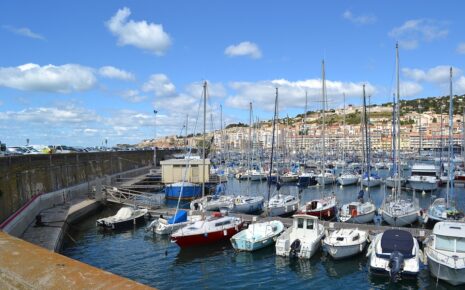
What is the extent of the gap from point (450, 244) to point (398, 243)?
87.5 inches

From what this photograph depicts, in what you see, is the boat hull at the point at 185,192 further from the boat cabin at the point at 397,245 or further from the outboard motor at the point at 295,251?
the boat cabin at the point at 397,245

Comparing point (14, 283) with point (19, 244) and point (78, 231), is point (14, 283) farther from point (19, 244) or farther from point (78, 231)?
point (78, 231)

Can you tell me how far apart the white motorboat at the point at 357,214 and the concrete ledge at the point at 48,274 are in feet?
84.4

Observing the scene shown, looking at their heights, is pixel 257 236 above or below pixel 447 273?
above

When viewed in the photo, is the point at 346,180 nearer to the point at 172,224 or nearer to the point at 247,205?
the point at 247,205

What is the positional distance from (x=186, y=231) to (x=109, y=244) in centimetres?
557

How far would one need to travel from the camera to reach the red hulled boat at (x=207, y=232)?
2411 centimetres

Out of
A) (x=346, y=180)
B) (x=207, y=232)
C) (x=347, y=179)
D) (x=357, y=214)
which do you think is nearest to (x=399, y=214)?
(x=357, y=214)

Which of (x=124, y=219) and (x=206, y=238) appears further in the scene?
(x=124, y=219)

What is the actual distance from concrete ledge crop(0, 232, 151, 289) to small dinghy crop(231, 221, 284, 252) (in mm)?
17757

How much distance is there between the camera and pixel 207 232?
81.4ft

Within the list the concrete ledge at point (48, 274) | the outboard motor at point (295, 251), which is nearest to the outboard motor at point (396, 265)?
the outboard motor at point (295, 251)

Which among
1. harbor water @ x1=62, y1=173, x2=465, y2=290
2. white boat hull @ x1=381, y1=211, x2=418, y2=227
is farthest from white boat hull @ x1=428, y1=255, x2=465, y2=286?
white boat hull @ x1=381, y1=211, x2=418, y2=227

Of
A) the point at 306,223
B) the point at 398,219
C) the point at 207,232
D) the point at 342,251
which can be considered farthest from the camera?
the point at 398,219
